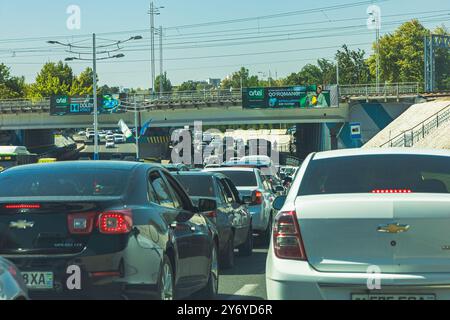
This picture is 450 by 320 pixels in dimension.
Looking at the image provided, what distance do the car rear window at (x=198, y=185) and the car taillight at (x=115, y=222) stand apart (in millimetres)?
6916

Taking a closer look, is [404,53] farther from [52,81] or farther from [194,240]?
[194,240]

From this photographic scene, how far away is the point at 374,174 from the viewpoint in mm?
7344

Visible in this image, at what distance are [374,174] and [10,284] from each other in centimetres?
341

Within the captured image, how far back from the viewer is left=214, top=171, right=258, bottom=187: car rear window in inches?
765

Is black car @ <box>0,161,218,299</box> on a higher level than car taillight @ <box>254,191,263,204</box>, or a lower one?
higher

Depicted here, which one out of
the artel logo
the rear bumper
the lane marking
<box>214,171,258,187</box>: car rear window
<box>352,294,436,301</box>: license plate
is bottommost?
the lane marking

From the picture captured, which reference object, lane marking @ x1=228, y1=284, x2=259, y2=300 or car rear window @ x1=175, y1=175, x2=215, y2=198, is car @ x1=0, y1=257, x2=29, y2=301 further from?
car rear window @ x1=175, y1=175, x2=215, y2=198

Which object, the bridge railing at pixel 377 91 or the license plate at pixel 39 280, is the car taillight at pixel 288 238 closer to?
the license plate at pixel 39 280

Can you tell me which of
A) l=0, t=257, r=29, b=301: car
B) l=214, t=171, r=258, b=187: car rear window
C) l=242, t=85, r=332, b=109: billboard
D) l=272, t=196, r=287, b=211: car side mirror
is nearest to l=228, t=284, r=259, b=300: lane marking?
l=272, t=196, r=287, b=211: car side mirror

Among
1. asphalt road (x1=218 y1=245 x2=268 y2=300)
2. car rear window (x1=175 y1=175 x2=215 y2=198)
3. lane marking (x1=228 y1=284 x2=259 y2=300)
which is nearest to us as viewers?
lane marking (x1=228 y1=284 x2=259 y2=300)

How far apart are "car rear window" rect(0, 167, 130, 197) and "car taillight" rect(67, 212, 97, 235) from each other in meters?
0.55
